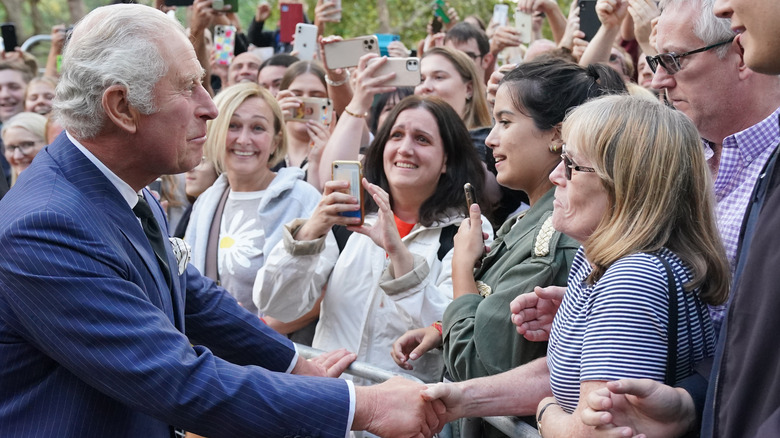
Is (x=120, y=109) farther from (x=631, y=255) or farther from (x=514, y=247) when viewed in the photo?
(x=631, y=255)

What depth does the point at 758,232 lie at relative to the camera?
1.92 m

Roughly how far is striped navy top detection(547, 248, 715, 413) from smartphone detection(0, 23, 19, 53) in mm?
8798

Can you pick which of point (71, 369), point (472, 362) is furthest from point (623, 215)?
point (71, 369)

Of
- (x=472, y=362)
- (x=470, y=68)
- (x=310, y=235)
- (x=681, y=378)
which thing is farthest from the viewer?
(x=470, y=68)

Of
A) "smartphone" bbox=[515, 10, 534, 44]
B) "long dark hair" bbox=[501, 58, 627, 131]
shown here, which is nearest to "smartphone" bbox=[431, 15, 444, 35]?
"smartphone" bbox=[515, 10, 534, 44]

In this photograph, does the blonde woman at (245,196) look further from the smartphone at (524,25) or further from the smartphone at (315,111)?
the smartphone at (524,25)

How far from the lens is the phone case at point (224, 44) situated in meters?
8.40

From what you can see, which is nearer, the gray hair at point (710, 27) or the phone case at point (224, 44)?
the gray hair at point (710, 27)

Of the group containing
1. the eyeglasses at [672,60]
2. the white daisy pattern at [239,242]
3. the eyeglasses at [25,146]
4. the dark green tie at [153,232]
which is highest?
the eyeglasses at [672,60]

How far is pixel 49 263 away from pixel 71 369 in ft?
1.04

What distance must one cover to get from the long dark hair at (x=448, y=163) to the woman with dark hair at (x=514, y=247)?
27.2 inches

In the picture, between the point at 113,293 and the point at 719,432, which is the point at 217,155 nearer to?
the point at 113,293

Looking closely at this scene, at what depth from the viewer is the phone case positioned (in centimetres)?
840

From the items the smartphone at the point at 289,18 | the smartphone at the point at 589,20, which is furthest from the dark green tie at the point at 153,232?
the smartphone at the point at 289,18
